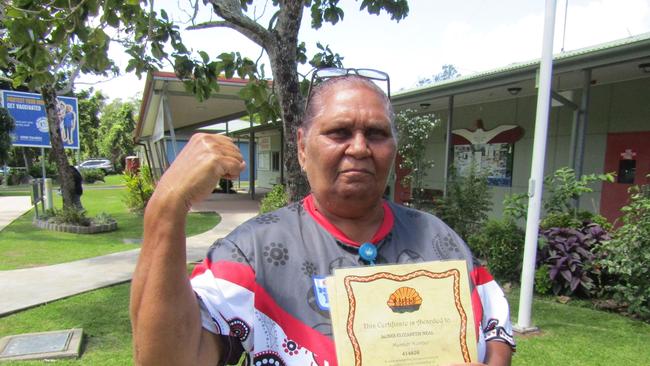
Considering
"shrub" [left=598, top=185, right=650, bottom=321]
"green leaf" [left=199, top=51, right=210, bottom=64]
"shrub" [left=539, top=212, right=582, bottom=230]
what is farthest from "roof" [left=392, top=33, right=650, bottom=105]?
"green leaf" [left=199, top=51, right=210, bottom=64]

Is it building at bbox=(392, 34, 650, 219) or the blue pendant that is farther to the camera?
building at bbox=(392, 34, 650, 219)

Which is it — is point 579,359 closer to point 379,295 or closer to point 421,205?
point 379,295

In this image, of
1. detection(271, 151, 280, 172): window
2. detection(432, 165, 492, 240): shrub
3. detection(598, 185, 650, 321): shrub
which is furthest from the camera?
detection(271, 151, 280, 172): window

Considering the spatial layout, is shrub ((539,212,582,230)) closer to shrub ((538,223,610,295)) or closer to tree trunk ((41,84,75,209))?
shrub ((538,223,610,295))

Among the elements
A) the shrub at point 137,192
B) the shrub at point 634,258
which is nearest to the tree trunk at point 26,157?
the shrub at point 137,192

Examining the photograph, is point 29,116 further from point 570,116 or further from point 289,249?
point 570,116

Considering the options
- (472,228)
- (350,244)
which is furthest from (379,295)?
(472,228)

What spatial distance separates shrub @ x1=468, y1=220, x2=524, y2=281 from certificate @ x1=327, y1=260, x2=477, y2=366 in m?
5.19

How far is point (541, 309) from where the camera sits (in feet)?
16.3

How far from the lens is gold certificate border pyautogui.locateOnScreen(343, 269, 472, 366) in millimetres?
1077

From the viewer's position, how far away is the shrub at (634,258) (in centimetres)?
447

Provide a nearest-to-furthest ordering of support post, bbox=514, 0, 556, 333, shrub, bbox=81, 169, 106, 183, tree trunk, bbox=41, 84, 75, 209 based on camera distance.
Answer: support post, bbox=514, 0, 556, 333
tree trunk, bbox=41, 84, 75, 209
shrub, bbox=81, 169, 106, 183

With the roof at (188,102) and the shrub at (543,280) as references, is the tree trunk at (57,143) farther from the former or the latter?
the shrub at (543,280)

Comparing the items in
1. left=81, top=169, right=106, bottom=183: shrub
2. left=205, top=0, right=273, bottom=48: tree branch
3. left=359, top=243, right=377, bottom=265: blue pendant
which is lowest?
left=81, top=169, right=106, bottom=183: shrub
